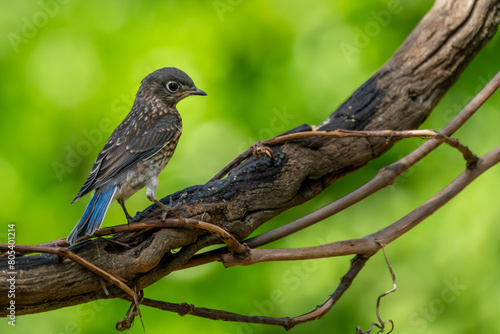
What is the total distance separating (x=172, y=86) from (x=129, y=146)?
0.41m

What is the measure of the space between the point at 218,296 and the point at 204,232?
734 millimetres

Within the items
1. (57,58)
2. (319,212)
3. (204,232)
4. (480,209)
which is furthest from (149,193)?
(480,209)

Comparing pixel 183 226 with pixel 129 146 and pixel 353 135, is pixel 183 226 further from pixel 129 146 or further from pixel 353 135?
pixel 353 135

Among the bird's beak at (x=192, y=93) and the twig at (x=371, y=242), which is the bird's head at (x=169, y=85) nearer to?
the bird's beak at (x=192, y=93)

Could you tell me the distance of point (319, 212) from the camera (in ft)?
7.70

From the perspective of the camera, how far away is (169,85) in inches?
111

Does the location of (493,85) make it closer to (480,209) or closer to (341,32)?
(480,209)

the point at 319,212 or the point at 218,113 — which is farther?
the point at 218,113

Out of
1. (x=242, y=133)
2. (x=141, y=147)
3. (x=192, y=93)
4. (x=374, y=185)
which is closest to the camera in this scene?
(x=374, y=185)

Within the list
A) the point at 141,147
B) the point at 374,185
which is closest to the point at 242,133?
the point at 141,147

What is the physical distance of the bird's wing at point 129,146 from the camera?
2461mm

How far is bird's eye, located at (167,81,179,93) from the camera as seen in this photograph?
2.80 meters

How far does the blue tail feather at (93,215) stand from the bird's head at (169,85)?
590mm

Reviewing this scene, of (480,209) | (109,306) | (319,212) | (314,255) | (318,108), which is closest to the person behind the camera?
(314,255)
